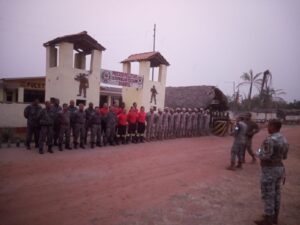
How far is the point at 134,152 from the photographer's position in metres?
11.0

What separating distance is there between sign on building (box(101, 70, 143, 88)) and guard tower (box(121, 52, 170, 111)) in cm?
61

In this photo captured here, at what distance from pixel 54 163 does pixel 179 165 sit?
4026mm

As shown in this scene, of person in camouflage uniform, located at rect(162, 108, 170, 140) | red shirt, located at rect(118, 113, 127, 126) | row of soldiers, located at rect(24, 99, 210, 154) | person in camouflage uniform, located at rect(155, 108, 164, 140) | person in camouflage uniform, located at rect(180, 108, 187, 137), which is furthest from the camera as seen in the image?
person in camouflage uniform, located at rect(180, 108, 187, 137)

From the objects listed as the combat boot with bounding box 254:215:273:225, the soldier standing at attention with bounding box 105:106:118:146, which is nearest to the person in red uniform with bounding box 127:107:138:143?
the soldier standing at attention with bounding box 105:106:118:146

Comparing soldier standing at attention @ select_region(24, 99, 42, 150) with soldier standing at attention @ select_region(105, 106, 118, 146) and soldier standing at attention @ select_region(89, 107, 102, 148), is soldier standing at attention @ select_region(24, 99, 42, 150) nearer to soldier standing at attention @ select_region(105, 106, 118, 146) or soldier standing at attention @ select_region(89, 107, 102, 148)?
soldier standing at attention @ select_region(89, 107, 102, 148)

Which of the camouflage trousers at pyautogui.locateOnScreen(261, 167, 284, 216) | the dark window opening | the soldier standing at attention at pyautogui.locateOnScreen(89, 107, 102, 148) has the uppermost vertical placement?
the dark window opening

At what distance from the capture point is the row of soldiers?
10.2 meters

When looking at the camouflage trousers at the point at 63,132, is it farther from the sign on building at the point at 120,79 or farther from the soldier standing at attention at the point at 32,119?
the sign on building at the point at 120,79

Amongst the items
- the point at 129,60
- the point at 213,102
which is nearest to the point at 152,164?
the point at 129,60

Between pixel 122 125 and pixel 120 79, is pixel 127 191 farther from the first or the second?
pixel 120 79

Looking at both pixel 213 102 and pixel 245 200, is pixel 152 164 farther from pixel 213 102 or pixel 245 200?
pixel 213 102

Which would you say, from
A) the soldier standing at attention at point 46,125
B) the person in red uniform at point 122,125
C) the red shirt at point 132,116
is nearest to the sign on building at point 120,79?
the red shirt at point 132,116

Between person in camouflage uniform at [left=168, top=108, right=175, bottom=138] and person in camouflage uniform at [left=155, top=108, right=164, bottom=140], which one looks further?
person in camouflage uniform at [left=168, top=108, right=175, bottom=138]

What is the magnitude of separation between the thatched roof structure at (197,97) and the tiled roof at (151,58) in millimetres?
5603
